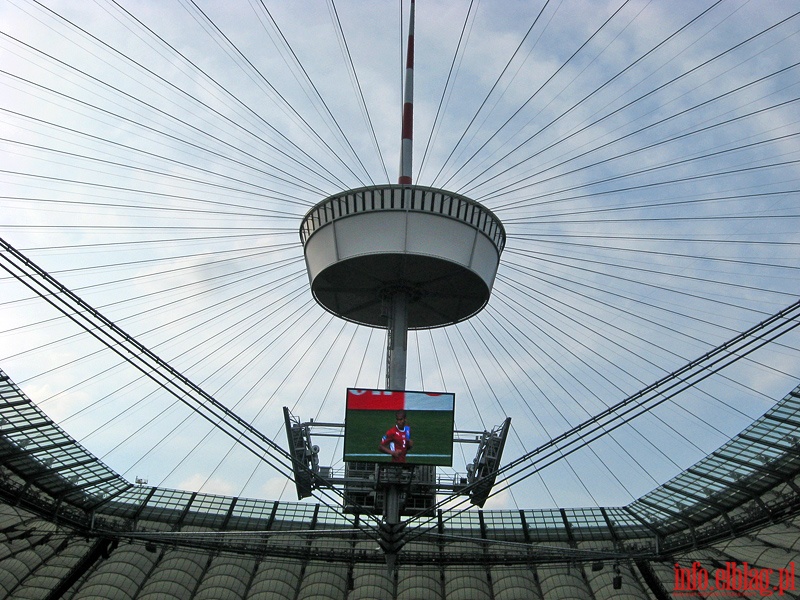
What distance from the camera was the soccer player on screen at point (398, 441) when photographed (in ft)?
146

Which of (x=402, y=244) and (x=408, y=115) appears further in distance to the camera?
(x=408, y=115)

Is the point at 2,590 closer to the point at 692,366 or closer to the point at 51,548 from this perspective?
the point at 51,548

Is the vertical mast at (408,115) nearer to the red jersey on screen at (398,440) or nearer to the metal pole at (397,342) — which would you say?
the metal pole at (397,342)

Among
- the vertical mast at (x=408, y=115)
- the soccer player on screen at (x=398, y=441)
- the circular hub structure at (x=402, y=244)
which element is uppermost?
the vertical mast at (x=408, y=115)

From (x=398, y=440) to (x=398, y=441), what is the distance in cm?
6

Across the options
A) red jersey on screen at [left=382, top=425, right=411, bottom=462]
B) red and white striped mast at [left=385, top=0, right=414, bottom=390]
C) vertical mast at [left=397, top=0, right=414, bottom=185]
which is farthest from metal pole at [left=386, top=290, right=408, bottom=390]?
vertical mast at [left=397, top=0, right=414, bottom=185]

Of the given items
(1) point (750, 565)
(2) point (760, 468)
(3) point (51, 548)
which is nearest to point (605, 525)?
(1) point (750, 565)

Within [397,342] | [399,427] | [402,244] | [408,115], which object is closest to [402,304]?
[397,342]

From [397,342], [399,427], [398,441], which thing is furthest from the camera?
→ [397,342]

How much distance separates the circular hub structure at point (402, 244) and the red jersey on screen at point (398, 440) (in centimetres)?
1080

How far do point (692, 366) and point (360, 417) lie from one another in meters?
18.2

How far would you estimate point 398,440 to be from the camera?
147 feet

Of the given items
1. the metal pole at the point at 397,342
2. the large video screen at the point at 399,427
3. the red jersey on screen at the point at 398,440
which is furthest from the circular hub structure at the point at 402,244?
the red jersey on screen at the point at 398,440

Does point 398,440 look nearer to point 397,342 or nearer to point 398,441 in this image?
point 398,441
